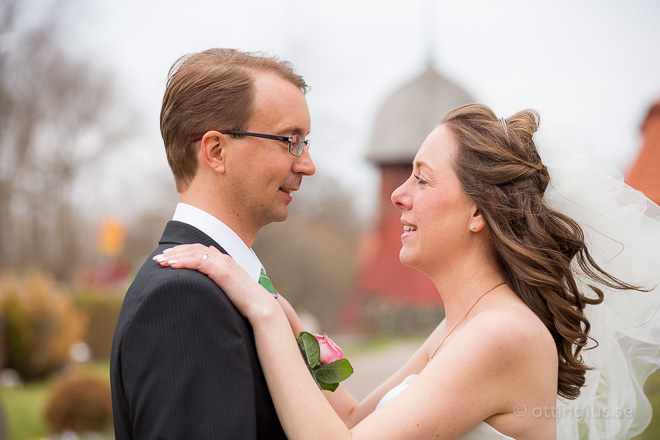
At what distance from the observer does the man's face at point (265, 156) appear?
2.83 meters

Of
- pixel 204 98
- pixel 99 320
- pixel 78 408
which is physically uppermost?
pixel 204 98

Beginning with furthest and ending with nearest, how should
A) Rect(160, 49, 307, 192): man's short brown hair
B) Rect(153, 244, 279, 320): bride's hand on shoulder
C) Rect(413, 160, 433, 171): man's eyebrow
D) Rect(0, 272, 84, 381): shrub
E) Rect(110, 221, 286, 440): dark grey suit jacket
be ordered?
Rect(0, 272, 84, 381): shrub → Rect(413, 160, 433, 171): man's eyebrow → Rect(160, 49, 307, 192): man's short brown hair → Rect(153, 244, 279, 320): bride's hand on shoulder → Rect(110, 221, 286, 440): dark grey suit jacket

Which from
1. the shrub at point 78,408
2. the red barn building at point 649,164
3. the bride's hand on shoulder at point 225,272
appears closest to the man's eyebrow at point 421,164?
the bride's hand on shoulder at point 225,272

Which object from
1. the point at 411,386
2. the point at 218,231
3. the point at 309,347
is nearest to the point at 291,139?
the point at 218,231

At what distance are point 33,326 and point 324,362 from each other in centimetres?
1677

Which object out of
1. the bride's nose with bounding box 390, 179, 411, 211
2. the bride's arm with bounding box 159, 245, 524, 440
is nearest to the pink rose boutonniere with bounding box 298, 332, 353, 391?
the bride's arm with bounding box 159, 245, 524, 440

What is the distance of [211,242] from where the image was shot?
279 centimetres

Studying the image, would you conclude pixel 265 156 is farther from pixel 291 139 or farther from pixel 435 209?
pixel 435 209

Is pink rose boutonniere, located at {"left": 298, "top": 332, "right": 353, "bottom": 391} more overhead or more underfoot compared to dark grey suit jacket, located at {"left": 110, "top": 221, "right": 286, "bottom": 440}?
more underfoot

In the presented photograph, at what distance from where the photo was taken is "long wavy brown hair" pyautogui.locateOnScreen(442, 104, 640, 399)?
10.3 feet

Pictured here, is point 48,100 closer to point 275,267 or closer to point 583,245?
point 275,267

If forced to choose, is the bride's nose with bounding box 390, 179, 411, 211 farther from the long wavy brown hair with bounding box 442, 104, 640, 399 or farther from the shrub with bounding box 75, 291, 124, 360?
the shrub with bounding box 75, 291, 124, 360

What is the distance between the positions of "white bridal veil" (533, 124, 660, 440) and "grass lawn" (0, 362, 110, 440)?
8687 millimetres

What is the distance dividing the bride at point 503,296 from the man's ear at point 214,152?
0.37 metres
